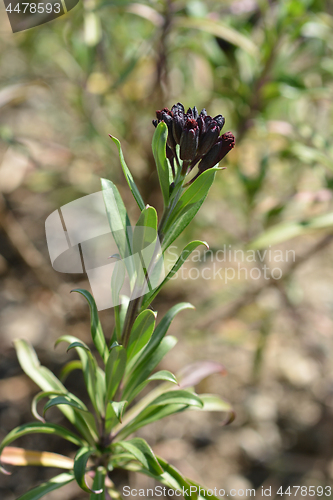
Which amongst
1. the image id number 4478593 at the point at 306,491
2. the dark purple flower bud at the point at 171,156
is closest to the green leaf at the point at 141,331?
the dark purple flower bud at the point at 171,156

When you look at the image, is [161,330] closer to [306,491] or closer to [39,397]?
[39,397]

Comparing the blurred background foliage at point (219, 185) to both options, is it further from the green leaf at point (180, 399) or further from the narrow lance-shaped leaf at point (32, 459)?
the narrow lance-shaped leaf at point (32, 459)

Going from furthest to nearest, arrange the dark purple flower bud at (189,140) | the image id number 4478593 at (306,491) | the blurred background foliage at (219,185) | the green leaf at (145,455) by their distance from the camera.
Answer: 1. the image id number 4478593 at (306,491)
2. the blurred background foliage at (219,185)
3. the green leaf at (145,455)
4. the dark purple flower bud at (189,140)

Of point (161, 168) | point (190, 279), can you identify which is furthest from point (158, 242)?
point (190, 279)

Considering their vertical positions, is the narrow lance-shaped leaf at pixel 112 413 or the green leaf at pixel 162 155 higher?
the green leaf at pixel 162 155
